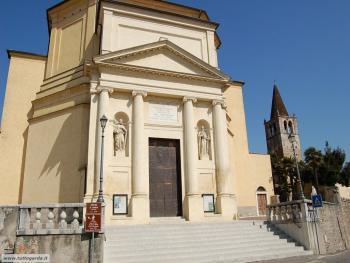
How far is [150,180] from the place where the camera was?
18453 mm

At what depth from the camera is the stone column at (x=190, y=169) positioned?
17953 millimetres

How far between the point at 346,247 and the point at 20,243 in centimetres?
1755

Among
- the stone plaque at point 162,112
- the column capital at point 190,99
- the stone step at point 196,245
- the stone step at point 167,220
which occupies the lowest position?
the stone step at point 196,245

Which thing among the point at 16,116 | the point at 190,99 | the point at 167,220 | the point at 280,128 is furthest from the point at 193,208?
the point at 280,128

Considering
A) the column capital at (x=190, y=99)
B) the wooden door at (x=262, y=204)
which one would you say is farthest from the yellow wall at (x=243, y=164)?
the column capital at (x=190, y=99)

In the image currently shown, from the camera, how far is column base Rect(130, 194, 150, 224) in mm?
16703

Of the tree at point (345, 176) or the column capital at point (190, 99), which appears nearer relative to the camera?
the column capital at point (190, 99)

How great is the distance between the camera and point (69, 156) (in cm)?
1930

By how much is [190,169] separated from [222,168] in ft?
6.95

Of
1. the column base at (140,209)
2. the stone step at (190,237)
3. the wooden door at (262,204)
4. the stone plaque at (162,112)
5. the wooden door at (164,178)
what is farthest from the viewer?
the wooden door at (262,204)

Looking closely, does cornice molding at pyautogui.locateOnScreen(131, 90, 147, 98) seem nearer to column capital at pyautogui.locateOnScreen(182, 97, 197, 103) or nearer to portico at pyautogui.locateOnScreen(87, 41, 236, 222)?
portico at pyautogui.locateOnScreen(87, 41, 236, 222)

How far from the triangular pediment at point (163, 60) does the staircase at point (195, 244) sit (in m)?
9.48

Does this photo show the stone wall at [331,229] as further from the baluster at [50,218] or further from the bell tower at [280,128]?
the bell tower at [280,128]

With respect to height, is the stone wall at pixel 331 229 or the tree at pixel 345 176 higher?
the tree at pixel 345 176
